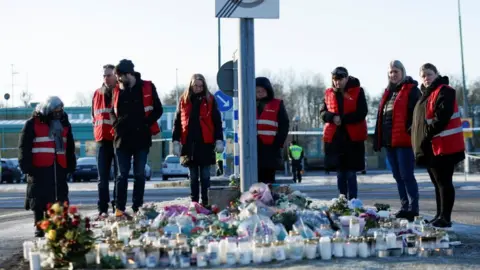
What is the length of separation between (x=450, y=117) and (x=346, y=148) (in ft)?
5.68

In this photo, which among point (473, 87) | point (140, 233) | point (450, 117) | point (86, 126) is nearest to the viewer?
point (140, 233)

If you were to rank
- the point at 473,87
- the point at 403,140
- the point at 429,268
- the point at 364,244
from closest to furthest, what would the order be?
the point at 429,268
the point at 364,244
the point at 403,140
the point at 473,87

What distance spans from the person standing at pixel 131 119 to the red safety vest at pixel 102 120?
204mm

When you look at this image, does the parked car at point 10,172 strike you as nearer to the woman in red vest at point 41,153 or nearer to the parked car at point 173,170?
the parked car at point 173,170

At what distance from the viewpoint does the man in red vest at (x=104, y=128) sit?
11.9 metres

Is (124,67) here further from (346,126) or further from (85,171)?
(85,171)

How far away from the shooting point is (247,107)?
34.1ft

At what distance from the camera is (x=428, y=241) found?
815 cm

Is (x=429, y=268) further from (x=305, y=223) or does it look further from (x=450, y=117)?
(x=450, y=117)

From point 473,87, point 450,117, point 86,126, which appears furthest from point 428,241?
point 473,87

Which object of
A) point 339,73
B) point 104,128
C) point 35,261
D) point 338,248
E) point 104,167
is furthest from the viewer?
point 104,167

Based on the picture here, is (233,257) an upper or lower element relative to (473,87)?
lower

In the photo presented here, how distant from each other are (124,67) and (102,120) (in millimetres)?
839

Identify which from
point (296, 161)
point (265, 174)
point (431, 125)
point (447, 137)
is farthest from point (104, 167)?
point (296, 161)
